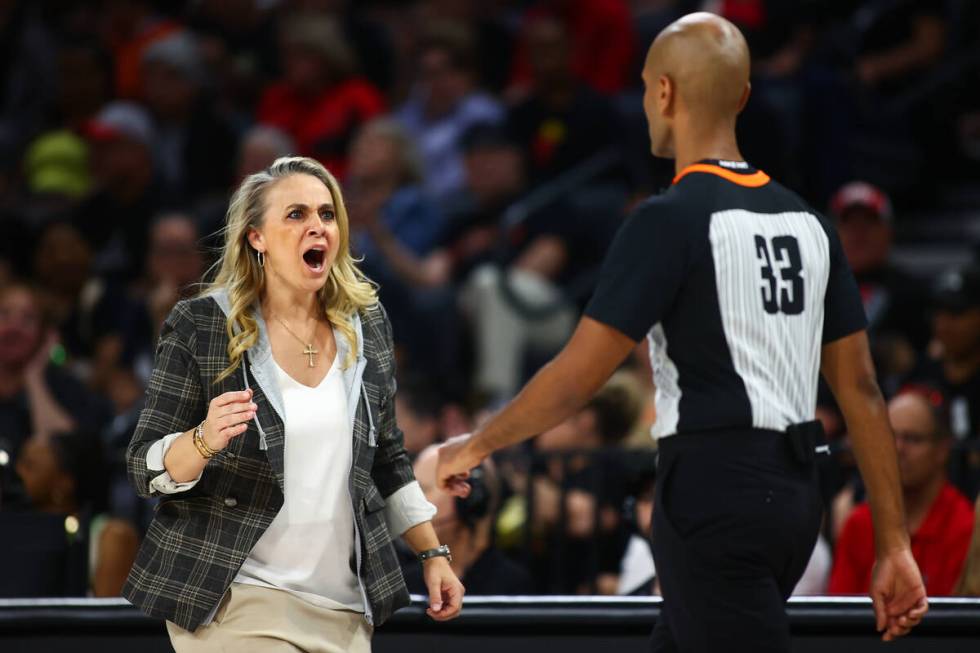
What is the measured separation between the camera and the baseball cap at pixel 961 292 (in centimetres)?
600

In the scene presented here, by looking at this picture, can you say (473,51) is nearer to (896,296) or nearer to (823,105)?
(823,105)

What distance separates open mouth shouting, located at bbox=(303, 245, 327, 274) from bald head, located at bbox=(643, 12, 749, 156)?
755 millimetres

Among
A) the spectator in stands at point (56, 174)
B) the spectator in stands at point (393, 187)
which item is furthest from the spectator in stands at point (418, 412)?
the spectator in stands at point (56, 174)

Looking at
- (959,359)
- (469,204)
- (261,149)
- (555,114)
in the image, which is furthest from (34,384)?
(959,359)

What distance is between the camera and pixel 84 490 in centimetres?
564

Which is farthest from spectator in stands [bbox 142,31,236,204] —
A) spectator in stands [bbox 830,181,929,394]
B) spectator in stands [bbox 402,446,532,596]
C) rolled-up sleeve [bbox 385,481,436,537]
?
rolled-up sleeve [bbox 385,481,436,537]

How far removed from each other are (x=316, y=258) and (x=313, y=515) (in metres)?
0.55

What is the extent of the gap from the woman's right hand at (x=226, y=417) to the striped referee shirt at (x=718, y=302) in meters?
0.69

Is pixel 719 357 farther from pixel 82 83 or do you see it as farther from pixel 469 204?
pixel 82 83

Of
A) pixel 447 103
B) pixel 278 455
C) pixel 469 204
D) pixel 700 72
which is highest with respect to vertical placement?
pixel 447 103

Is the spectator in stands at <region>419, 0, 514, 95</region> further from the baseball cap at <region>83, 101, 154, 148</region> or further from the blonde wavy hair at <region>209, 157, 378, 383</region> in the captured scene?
the blonde wavy hair at <region>209, 157, 378, 383</region>

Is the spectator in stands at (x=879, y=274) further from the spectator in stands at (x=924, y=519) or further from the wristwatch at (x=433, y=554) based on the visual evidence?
the wristwatch at (x=433, y=554)

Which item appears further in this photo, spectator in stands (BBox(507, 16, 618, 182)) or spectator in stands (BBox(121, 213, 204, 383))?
spectator in stands (BBox(507, 16, 618, 182))

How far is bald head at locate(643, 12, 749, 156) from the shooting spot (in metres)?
3.06
